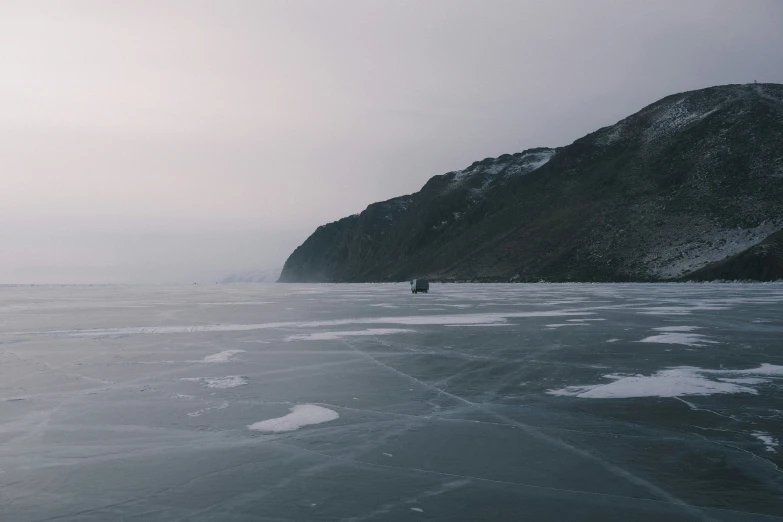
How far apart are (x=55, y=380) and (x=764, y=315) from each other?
95.7 feet

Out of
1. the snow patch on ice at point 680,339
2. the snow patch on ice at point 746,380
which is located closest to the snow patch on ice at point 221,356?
the snow patch on ice at point 746,380

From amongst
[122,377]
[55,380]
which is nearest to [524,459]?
[122,377]

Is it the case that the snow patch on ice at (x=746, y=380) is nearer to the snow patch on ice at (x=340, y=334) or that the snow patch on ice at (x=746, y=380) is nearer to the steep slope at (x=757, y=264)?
the snow patch on ice at (x=340, y=334)

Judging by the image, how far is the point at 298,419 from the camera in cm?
915

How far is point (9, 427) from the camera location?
873 cm

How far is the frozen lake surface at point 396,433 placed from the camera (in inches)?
226

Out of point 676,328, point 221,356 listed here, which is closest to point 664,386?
point 221,356

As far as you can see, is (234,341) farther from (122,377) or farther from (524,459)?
(524,459)

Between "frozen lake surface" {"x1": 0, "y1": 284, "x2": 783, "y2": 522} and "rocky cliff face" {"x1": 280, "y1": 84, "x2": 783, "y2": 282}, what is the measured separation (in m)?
88.8

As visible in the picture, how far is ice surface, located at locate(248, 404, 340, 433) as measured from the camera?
8.62 metres

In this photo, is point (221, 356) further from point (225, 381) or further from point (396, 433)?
point (396, 433)

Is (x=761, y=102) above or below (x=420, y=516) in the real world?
above

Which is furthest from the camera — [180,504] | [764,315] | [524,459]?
[764,315]

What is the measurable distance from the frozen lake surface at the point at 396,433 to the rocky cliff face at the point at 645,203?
88846mm
